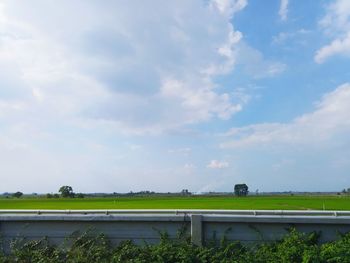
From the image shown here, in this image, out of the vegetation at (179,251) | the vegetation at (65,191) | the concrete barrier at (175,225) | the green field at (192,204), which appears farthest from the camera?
the vegetation at (65,191)

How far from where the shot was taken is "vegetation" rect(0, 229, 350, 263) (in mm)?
9359

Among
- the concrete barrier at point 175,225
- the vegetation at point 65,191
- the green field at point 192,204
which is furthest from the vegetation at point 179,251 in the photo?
the vegetation at point 65,191

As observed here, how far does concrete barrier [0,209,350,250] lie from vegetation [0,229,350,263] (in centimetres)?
19

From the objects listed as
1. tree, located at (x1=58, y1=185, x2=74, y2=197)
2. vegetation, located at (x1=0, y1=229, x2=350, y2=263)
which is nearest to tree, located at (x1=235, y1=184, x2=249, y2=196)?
tree, located at (x1=58, y1=185, x2=74, y2=197)

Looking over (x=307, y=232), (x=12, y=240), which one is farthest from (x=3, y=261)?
(x=307, y=232)

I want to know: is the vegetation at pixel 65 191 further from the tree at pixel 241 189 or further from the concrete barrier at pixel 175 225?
the concrete barrier at pixel 175 225

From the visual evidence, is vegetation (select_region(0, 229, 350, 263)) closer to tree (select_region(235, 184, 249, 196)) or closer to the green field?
the green field

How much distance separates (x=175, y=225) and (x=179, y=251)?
36.5 inches

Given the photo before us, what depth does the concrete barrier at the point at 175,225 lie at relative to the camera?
10.3 meters

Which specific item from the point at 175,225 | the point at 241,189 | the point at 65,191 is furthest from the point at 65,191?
the point at 175,225

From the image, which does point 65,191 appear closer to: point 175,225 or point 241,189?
point 241,189

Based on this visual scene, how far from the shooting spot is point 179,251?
9773mm

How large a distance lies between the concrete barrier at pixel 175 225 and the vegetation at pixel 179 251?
19cm

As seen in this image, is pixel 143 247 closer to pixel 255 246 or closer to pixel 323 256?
pixel 255 246
